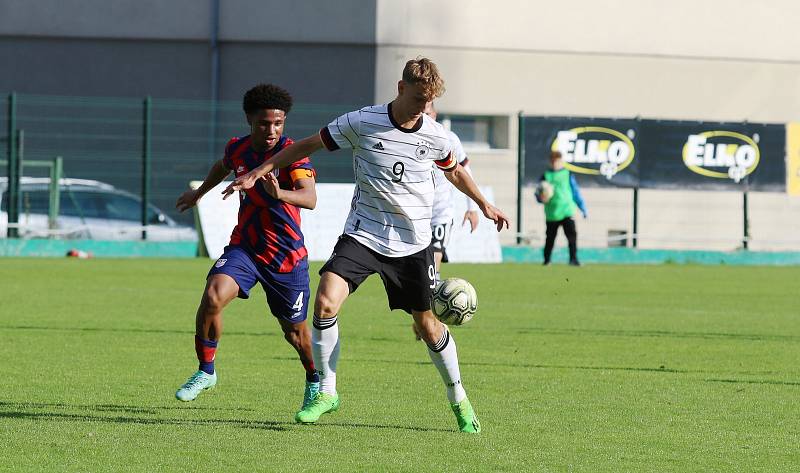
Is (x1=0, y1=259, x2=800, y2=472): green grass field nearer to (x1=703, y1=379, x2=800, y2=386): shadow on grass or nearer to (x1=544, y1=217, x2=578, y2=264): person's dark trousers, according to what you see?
(x1=703, y1=379, x2=800, y2=386): shadow on grass

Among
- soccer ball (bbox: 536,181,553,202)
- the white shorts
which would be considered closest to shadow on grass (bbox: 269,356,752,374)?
the white shorts

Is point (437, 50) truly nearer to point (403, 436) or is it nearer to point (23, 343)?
point (23, 343)

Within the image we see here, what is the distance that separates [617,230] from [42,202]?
1159cm

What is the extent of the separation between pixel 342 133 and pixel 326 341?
113cm

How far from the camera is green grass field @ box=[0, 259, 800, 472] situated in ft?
22.2

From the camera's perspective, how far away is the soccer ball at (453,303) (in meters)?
7.74

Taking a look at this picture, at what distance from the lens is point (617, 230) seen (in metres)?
29.8

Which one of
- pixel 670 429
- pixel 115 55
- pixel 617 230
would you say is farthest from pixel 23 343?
pixel 115 55

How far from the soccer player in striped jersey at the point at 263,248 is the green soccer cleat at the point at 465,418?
3.05 feet

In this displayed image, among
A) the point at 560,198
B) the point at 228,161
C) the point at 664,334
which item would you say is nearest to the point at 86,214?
the point at 560,198

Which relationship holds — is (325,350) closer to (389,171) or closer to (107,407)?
(389,171)

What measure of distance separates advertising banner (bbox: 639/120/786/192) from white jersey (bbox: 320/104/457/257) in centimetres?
2004

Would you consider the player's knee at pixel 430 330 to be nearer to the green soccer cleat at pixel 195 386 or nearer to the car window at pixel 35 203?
the green soccer cleat at pixel 195 386

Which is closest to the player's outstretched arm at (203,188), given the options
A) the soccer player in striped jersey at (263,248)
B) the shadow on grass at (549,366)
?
the soccer player in striped jersey at (263,248)
